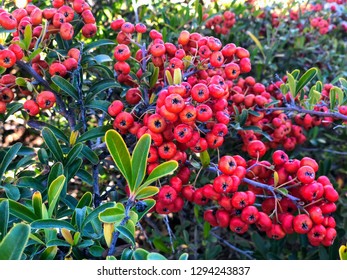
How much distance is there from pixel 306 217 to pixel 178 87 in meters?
0.60

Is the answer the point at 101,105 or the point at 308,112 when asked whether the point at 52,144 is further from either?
the point at 308,112

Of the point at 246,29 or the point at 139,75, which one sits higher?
the point at 139,75

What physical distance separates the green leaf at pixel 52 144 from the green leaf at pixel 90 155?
95 mm

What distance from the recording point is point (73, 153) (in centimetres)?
147

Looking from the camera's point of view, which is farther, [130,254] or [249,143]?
[249,143]

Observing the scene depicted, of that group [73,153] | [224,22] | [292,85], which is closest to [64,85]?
[73,153]

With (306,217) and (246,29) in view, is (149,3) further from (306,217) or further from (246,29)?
(306,217)

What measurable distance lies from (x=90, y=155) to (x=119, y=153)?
42 cm

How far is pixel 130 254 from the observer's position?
1.16 metres

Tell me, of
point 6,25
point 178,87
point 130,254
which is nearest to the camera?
point 130,254

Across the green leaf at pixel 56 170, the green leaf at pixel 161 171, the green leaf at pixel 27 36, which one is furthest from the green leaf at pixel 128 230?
the green leaf at pixel 27 36

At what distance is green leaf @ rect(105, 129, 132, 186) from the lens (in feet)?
3.82

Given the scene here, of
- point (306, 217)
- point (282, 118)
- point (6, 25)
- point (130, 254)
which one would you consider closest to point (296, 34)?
point (282, 118)

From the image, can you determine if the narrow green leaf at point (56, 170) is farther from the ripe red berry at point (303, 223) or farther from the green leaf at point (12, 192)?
the ripe red berry at point (303, 223)
